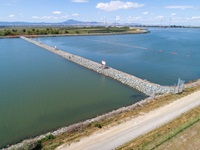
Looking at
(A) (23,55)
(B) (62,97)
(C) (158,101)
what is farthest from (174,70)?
(A) (23,55)

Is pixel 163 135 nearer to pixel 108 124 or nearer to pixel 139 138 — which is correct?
pixel 139 138

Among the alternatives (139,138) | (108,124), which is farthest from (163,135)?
(108,124)

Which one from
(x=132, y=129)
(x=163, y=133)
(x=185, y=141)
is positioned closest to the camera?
(x=185, y=141)

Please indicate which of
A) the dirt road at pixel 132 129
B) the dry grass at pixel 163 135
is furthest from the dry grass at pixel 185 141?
the dirt road at pixel 132 129

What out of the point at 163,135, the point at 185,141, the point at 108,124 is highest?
the point at 163,135

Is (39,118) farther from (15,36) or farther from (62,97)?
(15,36)

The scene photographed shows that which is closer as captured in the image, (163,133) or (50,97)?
(163,133)

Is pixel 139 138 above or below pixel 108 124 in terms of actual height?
above
